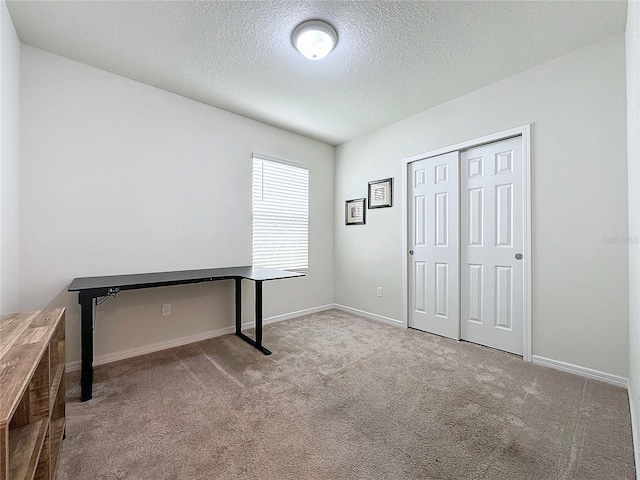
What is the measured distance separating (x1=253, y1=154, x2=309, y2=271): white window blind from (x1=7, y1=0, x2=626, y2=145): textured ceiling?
0.98 meters

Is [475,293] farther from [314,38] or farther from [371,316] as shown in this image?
[314,38]

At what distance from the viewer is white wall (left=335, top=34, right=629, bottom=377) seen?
83.6 inches

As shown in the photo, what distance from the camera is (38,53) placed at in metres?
2.26

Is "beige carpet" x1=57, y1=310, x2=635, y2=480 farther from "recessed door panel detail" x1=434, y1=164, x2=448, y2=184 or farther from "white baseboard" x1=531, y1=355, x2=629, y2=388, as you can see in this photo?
"recessed door panel detail" x1=434, y1=164, x2=448, y2=184

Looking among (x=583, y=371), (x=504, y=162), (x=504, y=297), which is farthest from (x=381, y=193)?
(x=583, y=371)

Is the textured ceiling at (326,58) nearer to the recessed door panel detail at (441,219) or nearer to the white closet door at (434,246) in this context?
the white closet door at (434,246)

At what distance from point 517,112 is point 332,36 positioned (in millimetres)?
1856

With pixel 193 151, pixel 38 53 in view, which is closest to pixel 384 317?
pixel 193 151

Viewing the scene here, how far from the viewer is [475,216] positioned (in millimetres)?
2982

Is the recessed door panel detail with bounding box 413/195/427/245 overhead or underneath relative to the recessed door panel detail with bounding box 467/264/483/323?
overhead

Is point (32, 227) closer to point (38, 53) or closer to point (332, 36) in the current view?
point (38, 53)

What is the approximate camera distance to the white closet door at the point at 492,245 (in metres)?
2.68

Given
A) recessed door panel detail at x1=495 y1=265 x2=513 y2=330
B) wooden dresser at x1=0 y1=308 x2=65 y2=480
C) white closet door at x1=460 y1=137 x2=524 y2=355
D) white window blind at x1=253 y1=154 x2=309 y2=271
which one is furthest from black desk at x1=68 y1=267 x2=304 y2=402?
recessed door panel detail at x1=495 y1=265 x2=513 y2=330

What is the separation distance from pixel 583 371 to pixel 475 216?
5.12 feet
